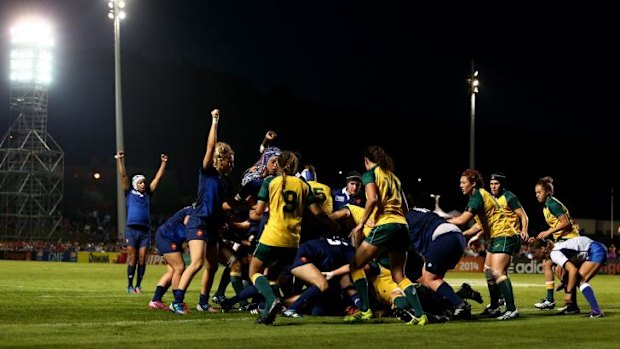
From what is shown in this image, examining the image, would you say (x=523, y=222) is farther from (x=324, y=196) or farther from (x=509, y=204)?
(x=324, y=196)

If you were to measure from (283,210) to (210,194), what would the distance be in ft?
5.69

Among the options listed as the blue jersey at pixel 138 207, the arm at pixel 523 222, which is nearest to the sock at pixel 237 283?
the arm at pixel 523 222

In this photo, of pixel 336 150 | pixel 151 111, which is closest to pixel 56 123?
pixel 151 111

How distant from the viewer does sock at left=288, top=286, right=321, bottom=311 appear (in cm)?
1195

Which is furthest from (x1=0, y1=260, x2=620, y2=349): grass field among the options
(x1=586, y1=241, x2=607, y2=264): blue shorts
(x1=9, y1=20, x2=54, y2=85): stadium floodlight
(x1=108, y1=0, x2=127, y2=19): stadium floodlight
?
(x1=9, y1=20, x2=54, y2=85): stadium floodlight

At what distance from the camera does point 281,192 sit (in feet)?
37.1

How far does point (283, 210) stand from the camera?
11.3m

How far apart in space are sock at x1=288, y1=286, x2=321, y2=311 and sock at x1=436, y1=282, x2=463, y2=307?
1632mm

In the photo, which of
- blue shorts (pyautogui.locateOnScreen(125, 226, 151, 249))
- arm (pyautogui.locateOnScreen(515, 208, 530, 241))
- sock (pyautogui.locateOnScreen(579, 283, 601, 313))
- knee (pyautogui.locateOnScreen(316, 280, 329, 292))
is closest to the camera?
knee (pyautogui.locateOnScreen(316, 280, 329, 292))

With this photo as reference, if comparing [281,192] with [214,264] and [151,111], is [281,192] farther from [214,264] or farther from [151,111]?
[151,111]

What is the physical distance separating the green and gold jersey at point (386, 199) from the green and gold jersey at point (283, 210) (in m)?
0.86

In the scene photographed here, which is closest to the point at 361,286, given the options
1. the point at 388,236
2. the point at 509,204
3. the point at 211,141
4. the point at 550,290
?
the point at 388,236

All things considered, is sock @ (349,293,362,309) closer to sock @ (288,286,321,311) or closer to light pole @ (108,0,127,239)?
sock @ (288,286,321,311)

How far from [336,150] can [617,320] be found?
248 ft
